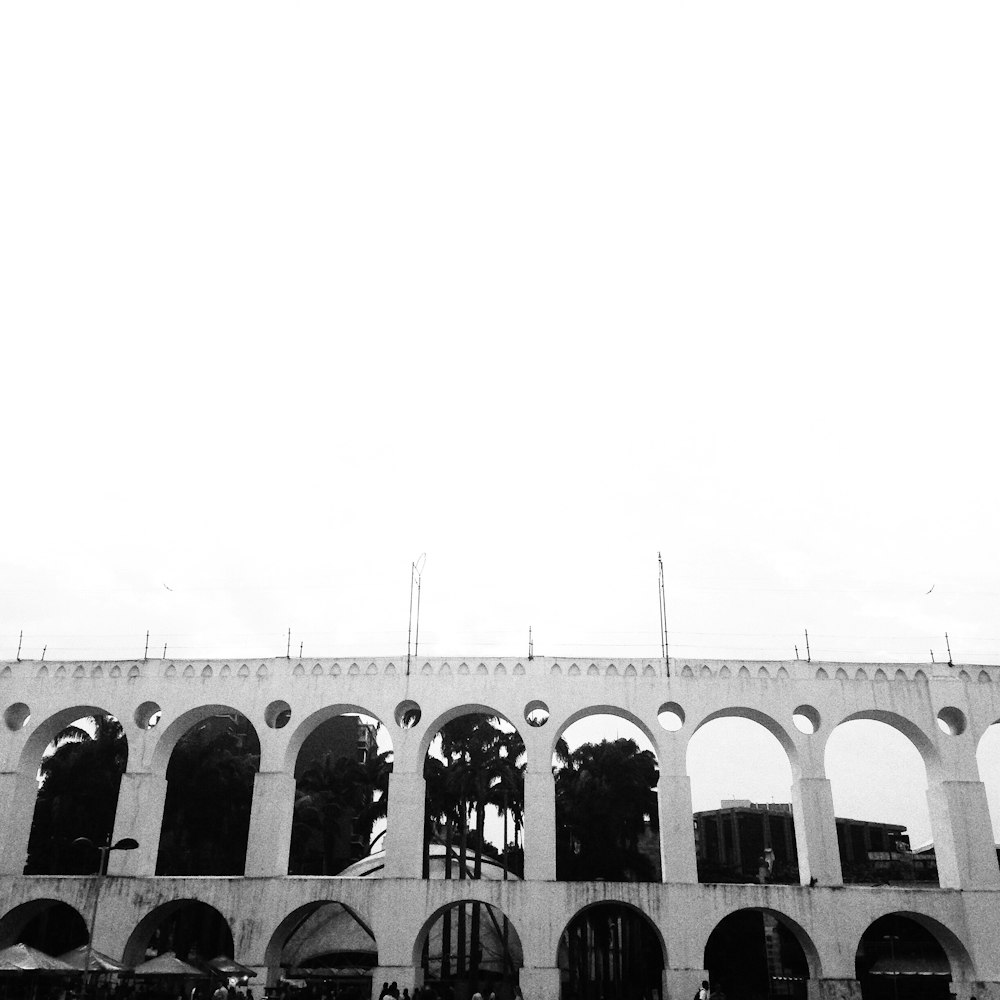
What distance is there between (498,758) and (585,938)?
11.9 m

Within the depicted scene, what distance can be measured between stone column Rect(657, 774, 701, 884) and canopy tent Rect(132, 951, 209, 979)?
1298 cm

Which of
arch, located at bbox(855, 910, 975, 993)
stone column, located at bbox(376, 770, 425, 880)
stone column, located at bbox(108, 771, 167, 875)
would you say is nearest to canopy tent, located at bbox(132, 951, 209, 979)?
stone column, located at bbox(108, 771, 167, 875)

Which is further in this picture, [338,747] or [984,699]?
→ [338,747]

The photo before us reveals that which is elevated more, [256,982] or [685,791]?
[685,791]

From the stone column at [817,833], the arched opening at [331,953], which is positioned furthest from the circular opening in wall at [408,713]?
the stone column at [817,833]

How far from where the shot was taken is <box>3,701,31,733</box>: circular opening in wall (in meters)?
31.5

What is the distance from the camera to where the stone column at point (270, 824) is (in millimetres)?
28766

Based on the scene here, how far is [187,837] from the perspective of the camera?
3994cm

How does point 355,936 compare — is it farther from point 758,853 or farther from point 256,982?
point 758,853

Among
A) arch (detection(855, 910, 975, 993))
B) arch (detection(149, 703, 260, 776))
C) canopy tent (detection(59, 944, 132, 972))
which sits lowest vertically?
canopy tent (detection(59, 944, 132, 972))

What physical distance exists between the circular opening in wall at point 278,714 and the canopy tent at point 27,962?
886 cm

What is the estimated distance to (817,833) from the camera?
28.7 metres

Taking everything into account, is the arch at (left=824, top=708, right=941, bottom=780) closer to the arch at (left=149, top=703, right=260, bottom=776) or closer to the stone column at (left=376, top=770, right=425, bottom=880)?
the stone column at (left=376, top=770, right=425, bottom=880)

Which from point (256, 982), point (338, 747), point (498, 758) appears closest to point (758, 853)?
point (338, 747)
